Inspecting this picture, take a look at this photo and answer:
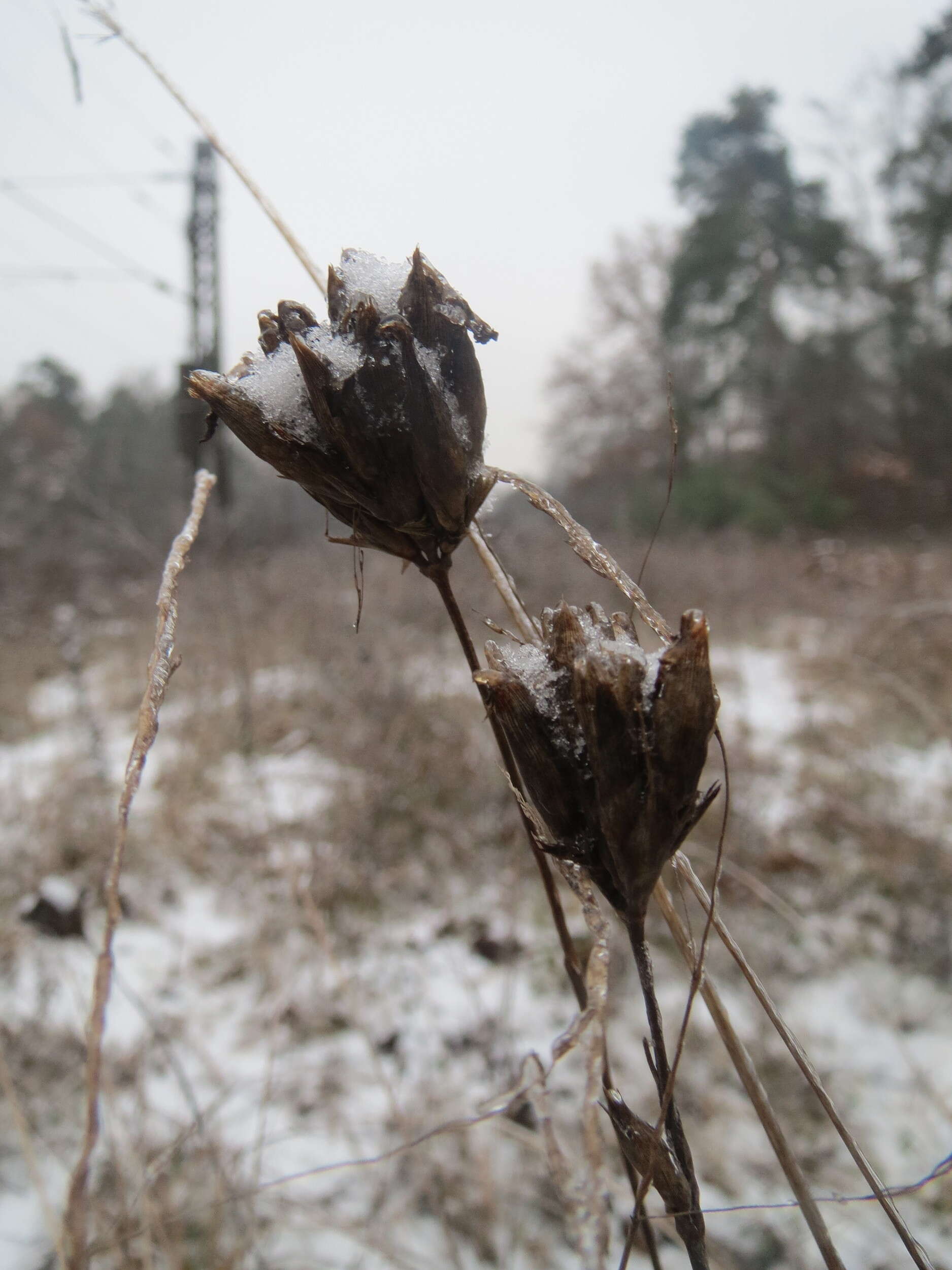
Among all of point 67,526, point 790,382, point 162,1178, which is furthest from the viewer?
point 790,382

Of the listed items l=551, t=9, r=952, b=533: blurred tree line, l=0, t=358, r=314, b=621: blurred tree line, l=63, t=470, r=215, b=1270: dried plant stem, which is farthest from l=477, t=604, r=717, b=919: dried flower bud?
l=551, t=9, r=952, b=533: blurred tree line

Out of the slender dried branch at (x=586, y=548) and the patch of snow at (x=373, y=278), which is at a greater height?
the patch of snow at (x=373, y=278)

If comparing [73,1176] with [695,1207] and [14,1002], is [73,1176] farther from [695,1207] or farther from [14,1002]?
[14,1002]

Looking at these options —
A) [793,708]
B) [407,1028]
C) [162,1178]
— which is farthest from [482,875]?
[793,708]

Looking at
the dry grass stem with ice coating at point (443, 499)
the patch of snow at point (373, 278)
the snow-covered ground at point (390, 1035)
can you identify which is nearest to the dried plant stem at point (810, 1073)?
the dry grass stem with ice coating at point (443, 499)

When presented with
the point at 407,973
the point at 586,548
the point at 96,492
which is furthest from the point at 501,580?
the point at 96,492

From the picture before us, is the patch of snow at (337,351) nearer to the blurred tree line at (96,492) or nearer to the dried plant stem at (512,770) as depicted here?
the dried plant stem at (512,770)

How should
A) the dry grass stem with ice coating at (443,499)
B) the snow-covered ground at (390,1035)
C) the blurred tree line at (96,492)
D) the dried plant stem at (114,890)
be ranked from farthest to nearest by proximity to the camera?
the blurred tree line at (96,492), the snow-covered ground at (390,1035), the dry grass stem with ice coating at (443,499), the dried plant stem at (114,890)
